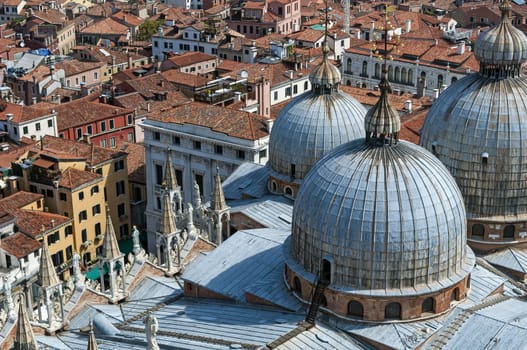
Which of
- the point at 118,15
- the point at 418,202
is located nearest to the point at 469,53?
the point at 418,202

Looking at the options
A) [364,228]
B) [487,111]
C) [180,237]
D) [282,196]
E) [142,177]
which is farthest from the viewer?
[142,177]

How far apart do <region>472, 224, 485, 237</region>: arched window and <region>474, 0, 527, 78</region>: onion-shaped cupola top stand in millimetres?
6425

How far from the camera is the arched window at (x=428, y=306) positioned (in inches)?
1109

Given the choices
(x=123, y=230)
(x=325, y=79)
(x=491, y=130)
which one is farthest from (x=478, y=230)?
(x=123, y=230)

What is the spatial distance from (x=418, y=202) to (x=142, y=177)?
114 feet

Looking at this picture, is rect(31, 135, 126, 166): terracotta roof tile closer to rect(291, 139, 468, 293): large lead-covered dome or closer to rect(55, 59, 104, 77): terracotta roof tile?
rect(55, 59, 104, 77): terracotta roof tile

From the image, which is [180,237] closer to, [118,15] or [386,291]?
[386,291]

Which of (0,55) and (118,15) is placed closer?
(0,55)

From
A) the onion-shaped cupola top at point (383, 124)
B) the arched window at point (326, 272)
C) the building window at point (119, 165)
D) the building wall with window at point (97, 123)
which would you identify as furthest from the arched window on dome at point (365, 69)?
the arched window at point (326, 272)

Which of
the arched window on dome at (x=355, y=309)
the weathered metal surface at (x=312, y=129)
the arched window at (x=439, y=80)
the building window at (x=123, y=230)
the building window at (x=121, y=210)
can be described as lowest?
the building window at (x=123, y=230)

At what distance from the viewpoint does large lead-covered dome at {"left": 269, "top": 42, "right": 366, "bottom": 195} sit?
132 feet

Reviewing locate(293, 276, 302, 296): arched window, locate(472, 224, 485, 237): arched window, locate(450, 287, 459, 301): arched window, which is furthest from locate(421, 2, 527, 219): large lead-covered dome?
locate(293, 276, 302, 296): arched window

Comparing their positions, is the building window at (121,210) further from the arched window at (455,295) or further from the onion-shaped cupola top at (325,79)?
the arched window at (455,295)

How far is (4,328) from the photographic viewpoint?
31.8 m
